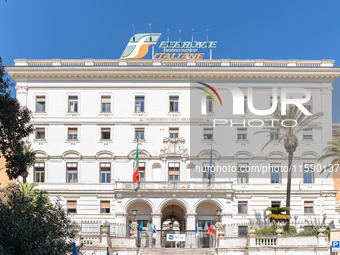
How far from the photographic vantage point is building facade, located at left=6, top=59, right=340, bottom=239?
190ft

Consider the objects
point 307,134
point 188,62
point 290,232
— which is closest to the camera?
point 290,232

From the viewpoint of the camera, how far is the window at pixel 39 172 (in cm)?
5856

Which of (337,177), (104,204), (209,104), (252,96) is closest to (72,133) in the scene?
(104,204)

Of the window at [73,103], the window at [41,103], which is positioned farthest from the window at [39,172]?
the window at [73,103]

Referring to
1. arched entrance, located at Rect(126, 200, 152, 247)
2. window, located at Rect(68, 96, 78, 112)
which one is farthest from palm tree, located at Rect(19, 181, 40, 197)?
window, located at Rect(68, 96, 78, 112)

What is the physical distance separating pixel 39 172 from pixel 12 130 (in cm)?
3213

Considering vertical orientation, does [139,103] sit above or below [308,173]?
above

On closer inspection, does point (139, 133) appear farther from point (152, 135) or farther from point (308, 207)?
point (308, 207)

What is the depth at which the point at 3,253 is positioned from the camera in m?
19.4

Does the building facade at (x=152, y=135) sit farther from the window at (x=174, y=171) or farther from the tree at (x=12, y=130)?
the tree at (x=12, y=130)

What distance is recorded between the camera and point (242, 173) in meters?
58.8

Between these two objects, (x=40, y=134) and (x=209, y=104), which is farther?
(x=209, y=104)

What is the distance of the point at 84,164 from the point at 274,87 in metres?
20.2

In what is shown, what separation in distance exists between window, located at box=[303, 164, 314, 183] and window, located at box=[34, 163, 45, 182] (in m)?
25.4
